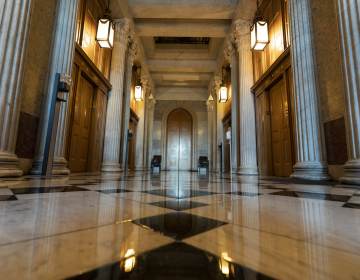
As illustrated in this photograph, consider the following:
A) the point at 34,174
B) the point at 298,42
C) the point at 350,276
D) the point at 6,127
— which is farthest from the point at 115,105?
the point at 350,276

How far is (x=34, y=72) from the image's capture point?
2.93 metres

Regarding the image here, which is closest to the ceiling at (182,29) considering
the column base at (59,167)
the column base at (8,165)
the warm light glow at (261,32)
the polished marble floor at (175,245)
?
the warm light glow at (261,32)

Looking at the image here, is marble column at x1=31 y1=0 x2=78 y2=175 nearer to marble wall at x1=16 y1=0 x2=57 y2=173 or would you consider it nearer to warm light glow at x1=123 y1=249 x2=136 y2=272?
marble wall at x1=16 y1=0 x2=57 y2=173

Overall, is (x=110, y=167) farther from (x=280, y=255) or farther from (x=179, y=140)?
(x=179, y=140)

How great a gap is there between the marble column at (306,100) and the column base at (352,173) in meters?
0.64

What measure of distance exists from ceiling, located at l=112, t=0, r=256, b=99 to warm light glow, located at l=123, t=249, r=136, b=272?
22.4 feet

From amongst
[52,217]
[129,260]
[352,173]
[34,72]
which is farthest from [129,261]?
[34,72]

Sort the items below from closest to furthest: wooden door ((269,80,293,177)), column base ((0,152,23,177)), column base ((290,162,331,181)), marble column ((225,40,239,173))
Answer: column base ((0,152,23,177)) < column base ((290,162,331,181)) < wooden door ((269,80,293,177)) < marble column ((225,40,239,173))

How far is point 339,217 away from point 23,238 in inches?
41.6

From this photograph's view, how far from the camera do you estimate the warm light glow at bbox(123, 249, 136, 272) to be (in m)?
0.36

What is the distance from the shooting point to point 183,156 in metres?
12.9

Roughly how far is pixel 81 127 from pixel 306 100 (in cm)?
465

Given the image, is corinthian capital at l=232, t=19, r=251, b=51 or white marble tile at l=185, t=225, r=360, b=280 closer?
white marble tile at l=185, t=225, r=360, b=280

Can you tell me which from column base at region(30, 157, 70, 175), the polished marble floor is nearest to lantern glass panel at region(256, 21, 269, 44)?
the polished marble floor
